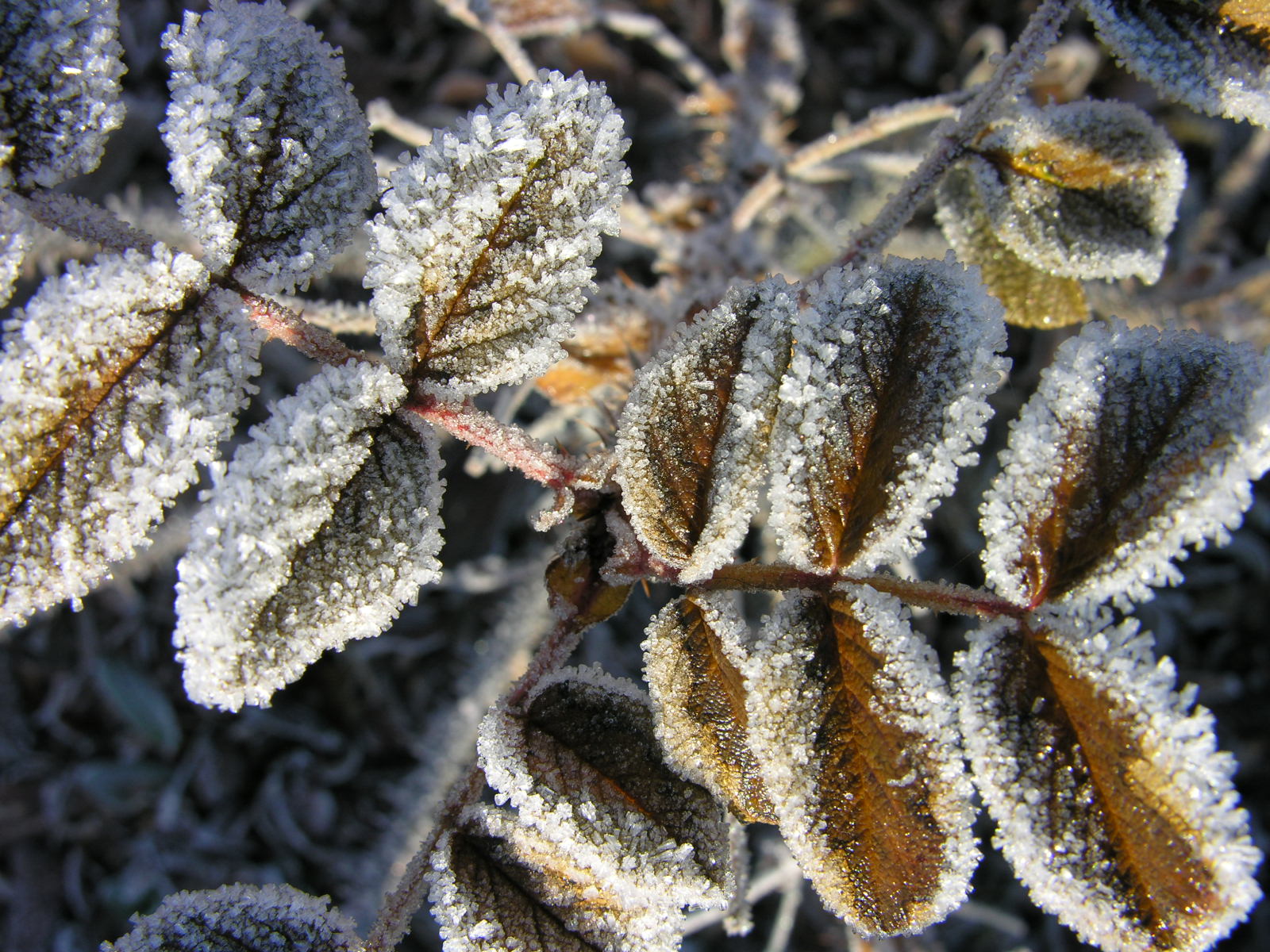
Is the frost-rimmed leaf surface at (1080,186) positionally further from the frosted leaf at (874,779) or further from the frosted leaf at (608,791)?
the frosted leaf at (608,791)

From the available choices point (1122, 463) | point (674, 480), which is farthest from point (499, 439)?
point (1122, 463)

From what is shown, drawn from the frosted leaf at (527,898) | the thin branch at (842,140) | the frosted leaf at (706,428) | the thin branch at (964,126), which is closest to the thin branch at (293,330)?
the frosted leaf at (706,428)

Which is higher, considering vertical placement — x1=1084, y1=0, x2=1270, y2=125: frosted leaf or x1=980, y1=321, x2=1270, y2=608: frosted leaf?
x1=1084, y1=0, x2=1270, y2=125: frosted leaf

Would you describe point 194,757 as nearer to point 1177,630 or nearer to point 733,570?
point 733,570

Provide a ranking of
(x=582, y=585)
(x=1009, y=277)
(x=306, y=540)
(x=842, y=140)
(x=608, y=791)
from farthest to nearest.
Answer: (x=842, y=140), (x=1009, y=277), (x=582, y=585), (x=608, y=791), (x=306, y=540)

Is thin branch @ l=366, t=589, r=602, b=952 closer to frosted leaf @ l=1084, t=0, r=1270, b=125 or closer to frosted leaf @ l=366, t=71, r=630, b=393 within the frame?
frosted leaf @ l=366, t=71, r=630, b=393

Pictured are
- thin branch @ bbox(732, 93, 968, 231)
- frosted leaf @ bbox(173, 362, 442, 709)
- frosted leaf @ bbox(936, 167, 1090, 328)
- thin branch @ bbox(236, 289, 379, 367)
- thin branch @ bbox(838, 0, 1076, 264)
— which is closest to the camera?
frosted leaf @ bbox(173, 362, 442, 709)

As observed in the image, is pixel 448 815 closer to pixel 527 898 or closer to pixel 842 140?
pixel 527 898

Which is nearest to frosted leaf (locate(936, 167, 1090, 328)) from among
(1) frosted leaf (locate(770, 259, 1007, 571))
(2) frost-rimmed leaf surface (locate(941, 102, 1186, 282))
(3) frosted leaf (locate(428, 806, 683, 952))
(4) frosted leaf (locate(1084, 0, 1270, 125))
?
(2) frost-rimmed leaf surface (locate(941, 102, 1186, 282))

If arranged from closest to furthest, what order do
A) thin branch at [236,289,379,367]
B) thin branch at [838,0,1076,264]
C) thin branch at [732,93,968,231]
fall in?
1. thin branch at [236,289,379,367]
2. thin branch at [838,0,1076,264]
3. thin branch at [732,93,968,231]
